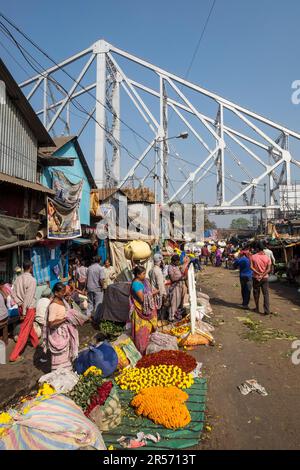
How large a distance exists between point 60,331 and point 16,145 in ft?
19.0

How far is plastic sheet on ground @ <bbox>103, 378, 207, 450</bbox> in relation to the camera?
11.0 ft

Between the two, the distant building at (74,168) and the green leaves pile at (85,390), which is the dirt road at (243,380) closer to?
the green leaves pile at (85,390)

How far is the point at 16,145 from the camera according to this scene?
8.77 meters

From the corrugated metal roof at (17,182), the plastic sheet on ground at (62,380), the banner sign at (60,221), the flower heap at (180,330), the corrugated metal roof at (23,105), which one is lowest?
the plastic sheet on ground at (62,380)

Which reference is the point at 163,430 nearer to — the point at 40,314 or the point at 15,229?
the point at 40,314

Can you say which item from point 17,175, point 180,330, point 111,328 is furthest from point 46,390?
point 17,175

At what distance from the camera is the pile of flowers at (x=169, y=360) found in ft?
16.9

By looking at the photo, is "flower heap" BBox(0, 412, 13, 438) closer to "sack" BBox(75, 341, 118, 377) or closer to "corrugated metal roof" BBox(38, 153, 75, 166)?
"sack" BBox(75, 341, 118, 377)

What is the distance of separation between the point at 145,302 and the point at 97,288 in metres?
3.41

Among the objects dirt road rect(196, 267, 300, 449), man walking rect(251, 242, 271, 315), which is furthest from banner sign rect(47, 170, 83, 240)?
→ man walking rect(251, 242, 271, 315)

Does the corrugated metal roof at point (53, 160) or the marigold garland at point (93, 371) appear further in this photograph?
the corrugated metal roof at point (53, 160)

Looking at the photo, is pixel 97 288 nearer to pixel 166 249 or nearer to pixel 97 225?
pixel 97 225

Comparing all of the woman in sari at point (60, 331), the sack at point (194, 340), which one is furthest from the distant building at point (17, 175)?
the sack at point (194, 340)

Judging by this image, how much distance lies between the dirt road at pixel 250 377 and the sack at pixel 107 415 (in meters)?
0.97
